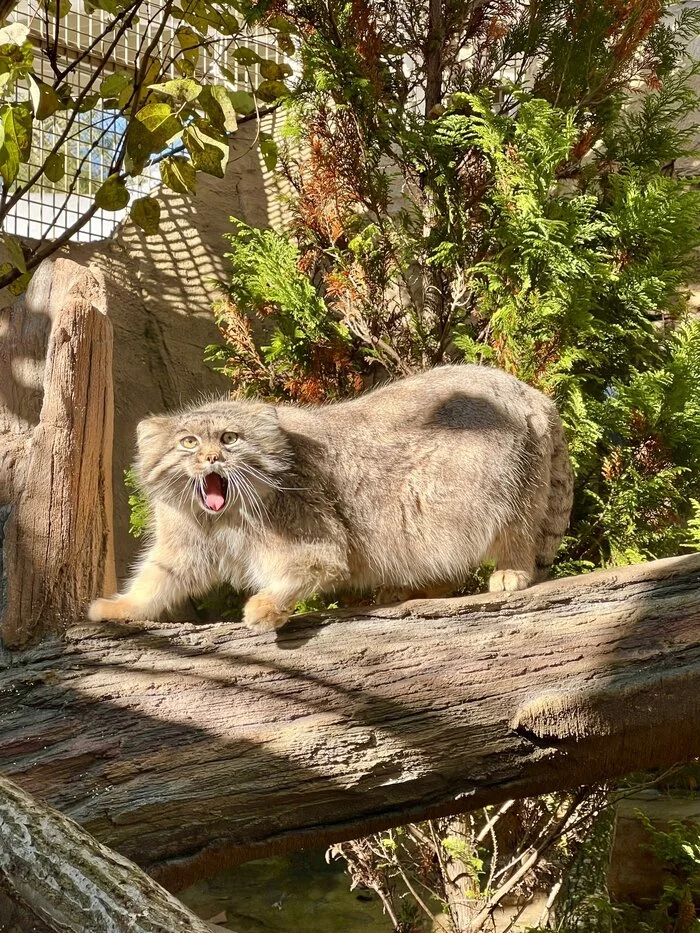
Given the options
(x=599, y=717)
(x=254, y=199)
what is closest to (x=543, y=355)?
(x=599, y=717)

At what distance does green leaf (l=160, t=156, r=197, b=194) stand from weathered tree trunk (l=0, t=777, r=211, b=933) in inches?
84.9

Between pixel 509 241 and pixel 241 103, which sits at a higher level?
pixel 241 103

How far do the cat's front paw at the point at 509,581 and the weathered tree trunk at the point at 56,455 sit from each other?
1367 millimetres

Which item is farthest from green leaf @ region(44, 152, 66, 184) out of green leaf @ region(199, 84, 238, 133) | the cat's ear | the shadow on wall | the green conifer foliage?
the shadow on wall

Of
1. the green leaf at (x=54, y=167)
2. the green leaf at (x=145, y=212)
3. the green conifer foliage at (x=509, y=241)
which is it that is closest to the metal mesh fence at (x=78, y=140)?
the green conifer foliage at (x=509, y=241)

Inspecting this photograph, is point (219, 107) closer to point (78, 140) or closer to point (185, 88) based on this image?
point (185, 88)

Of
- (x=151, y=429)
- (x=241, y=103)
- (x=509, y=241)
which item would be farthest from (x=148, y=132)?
(x=509, y=241)

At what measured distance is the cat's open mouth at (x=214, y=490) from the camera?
10.3 feet

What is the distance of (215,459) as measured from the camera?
3174 mm

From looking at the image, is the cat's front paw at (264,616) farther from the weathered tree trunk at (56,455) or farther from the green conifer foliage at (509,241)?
the green conifer foliage at (509,241)

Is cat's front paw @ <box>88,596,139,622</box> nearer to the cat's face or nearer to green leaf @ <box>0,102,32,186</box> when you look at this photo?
the cat's face

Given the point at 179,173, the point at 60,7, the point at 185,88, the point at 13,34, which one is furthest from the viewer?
the point at 60,7

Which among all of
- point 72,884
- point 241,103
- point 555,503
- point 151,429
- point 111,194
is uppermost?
point 241,103

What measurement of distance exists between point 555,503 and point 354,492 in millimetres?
848
